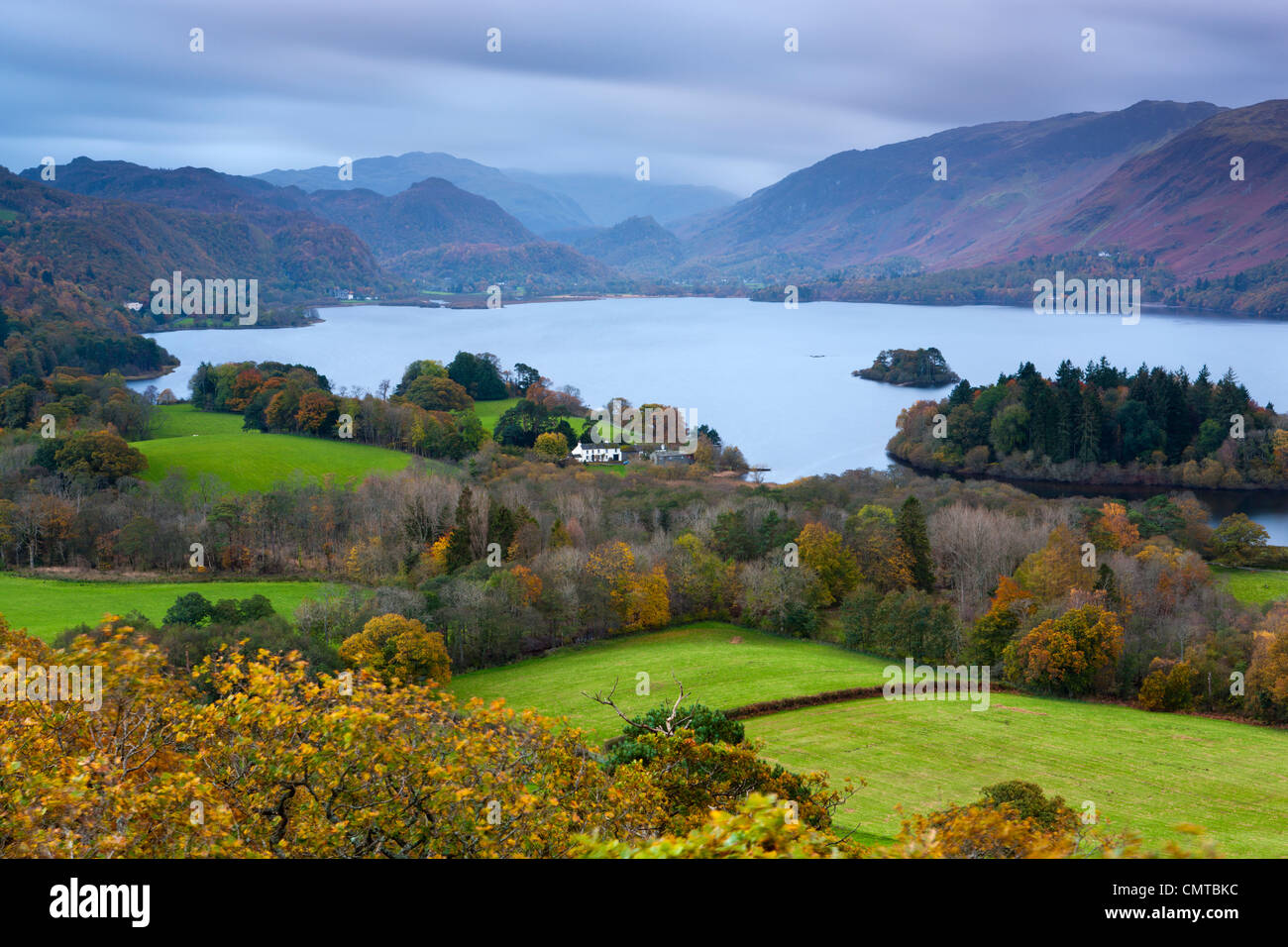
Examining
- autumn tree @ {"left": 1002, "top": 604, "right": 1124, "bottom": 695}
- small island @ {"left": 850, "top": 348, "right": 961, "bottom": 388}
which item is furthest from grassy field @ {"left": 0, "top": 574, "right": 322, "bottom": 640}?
small island @ {"left": 850, "top": 348, "right": 961, "bottom": 388}

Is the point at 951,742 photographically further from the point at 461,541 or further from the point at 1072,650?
the point at 461,541

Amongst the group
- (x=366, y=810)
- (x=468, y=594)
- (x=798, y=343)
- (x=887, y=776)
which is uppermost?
(x=798, y=343)

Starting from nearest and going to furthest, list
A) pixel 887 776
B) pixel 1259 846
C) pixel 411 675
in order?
pixel 1259 846
pixel 887 776
pixel 411 675

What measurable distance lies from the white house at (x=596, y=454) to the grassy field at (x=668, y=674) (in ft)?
98.6

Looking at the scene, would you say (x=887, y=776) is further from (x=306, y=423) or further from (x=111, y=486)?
(x=306, y=423)

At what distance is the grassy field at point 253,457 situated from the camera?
51.4 meters

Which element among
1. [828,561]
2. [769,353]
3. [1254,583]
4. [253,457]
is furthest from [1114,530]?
[769,353]

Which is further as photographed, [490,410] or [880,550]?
[490,410]

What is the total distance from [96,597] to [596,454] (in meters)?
35.5

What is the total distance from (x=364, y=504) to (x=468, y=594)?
15.3 m

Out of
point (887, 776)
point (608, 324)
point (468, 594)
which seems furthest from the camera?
point (608, 324)

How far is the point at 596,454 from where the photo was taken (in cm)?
6419

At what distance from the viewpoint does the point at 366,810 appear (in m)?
7.37

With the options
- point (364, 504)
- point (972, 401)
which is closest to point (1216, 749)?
point (364, 504)
